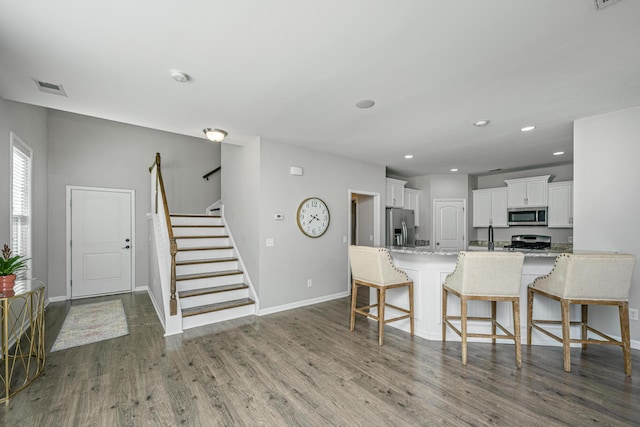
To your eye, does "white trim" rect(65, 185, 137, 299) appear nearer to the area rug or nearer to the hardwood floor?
the area rug

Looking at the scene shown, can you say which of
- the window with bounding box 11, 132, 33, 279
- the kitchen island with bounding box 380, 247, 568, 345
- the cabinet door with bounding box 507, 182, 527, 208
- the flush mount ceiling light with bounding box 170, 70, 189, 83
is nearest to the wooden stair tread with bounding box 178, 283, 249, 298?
the window with bounding box 11, 132, 33, 279

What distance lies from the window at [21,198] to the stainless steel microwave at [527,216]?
8.09 m

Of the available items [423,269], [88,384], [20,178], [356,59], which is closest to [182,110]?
[356,59]

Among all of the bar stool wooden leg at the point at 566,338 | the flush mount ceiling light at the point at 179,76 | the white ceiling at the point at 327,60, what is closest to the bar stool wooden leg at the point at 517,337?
the bar stool wooden leg at the point at 566,338

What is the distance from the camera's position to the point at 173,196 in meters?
6.18

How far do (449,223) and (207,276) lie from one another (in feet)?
18.3

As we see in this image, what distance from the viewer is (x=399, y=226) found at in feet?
21.1

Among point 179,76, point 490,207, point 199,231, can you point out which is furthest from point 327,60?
point 490,207

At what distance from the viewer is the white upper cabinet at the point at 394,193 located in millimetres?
6300

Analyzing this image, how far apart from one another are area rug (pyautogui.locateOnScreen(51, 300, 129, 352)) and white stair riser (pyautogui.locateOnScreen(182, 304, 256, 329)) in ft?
2.31

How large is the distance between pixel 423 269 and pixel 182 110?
329cm

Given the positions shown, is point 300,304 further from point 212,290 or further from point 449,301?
point 449,301

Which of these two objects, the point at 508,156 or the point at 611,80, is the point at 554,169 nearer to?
the point at 508,156

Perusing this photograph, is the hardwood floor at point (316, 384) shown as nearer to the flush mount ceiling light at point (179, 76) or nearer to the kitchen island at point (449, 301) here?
the kitchen island at point (449, 301)
